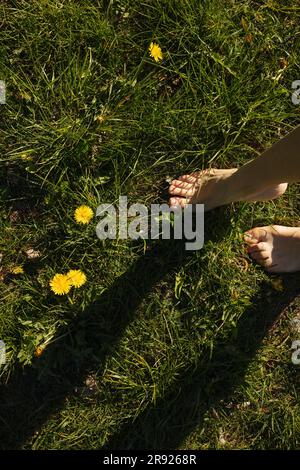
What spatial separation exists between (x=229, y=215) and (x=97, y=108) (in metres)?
0.82

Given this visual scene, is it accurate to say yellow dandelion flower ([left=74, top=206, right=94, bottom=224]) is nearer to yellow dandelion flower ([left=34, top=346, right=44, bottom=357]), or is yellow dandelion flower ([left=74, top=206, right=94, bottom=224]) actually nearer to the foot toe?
yellow dandelion flower ([left=34, top=346, right=44, bottom=357])

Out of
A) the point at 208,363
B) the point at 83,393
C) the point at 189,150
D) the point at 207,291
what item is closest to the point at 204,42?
the point at 189,150

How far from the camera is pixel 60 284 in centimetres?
251

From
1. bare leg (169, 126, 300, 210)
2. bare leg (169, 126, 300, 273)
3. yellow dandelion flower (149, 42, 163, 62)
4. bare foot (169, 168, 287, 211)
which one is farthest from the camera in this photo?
yellow dandelion flower (149, 42, 163, 62)

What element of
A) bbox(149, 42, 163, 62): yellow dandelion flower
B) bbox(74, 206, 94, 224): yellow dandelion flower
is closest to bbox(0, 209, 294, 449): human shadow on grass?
bbox(74, 206, 94, 224): yellow dandelion flower

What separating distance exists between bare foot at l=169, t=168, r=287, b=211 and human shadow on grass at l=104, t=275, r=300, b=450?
53 cm

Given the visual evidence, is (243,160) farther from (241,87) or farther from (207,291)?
(207,291)

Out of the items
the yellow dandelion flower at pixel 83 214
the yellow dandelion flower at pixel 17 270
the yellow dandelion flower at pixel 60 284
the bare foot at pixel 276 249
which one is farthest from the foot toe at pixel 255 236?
the yellow dandelion flower at pixel 17 270

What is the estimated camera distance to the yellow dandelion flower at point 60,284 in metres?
2.50

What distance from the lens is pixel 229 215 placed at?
8.87ft

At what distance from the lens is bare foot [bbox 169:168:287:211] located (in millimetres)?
2477

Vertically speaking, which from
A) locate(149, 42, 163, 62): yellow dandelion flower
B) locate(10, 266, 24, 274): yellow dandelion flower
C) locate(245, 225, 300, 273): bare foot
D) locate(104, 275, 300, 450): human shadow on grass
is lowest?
locate(104, 275, 300, 450): human shadow on grass

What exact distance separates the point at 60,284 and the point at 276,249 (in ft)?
3.45

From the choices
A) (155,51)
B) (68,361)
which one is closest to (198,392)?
(68,361)
